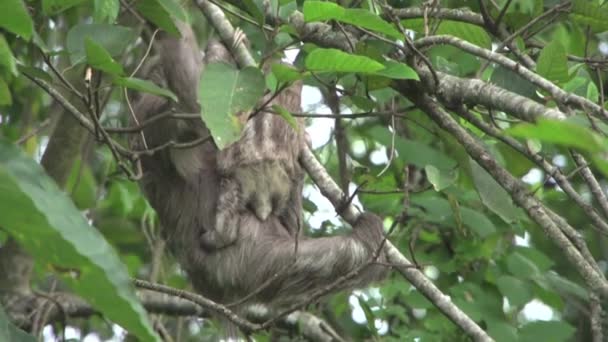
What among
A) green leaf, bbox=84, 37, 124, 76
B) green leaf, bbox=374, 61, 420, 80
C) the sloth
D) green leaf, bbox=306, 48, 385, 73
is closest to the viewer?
green leaf, bbox=306, 48, 385, 73

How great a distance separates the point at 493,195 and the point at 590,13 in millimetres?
946

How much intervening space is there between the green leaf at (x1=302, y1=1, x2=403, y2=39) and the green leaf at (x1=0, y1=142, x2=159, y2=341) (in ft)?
6.71

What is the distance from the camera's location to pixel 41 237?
1692 millimetres

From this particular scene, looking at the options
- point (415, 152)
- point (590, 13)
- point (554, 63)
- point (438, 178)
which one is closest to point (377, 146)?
point (415, 152)

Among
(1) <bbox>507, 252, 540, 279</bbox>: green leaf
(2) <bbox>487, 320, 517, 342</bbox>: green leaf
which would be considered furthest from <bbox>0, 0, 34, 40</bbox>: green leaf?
(1) <bbox>507, 252, 540, 279</bbox>: green leaf

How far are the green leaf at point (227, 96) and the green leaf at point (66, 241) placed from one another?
207 cm

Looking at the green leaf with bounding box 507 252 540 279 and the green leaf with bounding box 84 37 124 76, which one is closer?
the green leaf with bounding box 84 37 124 76

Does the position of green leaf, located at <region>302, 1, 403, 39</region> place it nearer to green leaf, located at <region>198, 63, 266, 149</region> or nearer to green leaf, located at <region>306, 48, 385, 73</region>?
green leaf, located at <region>306, 48, 385, 73</region>

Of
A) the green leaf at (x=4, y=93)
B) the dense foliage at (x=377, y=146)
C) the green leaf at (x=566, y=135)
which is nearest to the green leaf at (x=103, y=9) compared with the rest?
the dense foliage at (x=377, y=146)

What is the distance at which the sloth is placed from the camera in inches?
246

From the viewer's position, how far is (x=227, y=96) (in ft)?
13.0

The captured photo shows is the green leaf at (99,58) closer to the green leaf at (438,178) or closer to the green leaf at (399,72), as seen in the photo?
the green leaf at (399,72)

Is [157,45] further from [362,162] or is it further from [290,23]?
[362,162]

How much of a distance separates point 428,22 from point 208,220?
6.99 feet
